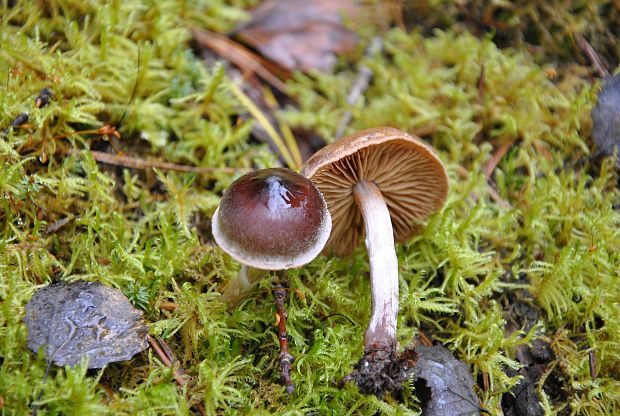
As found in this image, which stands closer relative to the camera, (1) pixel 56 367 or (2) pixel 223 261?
(1) pixel 56 367

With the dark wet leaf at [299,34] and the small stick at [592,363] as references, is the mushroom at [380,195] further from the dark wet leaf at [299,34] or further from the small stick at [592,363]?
the dark wet leaf at [299,34]

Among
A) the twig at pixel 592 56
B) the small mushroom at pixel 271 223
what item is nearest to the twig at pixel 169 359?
the small mushroom at pixel 271 223

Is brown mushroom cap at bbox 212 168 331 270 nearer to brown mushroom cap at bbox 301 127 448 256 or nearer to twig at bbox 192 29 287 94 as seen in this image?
brown mushroom cap at bbox 301 127 448 256

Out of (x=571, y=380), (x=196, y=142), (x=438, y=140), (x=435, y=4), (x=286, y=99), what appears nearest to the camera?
(x=571, y=380)

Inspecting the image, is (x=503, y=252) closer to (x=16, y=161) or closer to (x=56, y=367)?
(x=56, y=367)

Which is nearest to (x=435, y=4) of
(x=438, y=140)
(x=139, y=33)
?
(x=438, y=140)

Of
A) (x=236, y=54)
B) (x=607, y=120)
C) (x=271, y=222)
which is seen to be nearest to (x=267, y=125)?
(x=236, y=54)

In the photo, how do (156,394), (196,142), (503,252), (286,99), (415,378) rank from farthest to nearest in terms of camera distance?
(286,99) → (196,142) → (503,252) → (415,378) → (156,394)

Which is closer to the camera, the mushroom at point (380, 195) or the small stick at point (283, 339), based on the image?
the small stick at point (283, 339)
